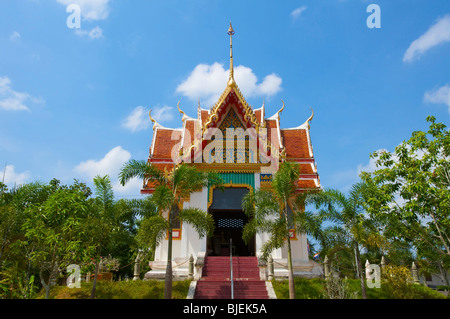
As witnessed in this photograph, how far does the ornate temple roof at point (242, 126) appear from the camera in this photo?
52.2 feet

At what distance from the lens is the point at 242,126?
16.8 meters

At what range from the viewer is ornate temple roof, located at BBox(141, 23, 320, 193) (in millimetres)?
15906

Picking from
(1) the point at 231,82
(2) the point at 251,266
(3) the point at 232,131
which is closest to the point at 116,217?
(2) the point at 251,266

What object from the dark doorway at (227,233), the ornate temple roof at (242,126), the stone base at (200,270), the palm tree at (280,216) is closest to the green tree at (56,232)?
the stone base at (200,270)

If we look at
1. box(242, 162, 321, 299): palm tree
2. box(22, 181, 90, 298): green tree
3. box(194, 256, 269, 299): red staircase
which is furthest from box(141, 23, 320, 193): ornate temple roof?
box(22, 181, 90, 298): green tree

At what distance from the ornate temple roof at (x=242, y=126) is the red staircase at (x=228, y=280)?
397cm

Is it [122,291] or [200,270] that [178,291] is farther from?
[122,291]

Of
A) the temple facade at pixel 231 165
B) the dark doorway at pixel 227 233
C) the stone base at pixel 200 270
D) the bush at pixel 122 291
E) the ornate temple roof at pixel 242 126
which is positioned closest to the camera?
the bush at pixel 122 291

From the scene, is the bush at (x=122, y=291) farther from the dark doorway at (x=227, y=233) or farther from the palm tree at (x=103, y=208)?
the dark doorway at (x=227, y=233)

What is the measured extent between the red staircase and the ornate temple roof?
3967 mm

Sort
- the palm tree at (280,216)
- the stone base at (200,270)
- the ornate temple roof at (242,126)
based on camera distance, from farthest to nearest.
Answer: the ornate temple roof at (242,126) → the stone base at (200,270) → the palm tree at (280,216)

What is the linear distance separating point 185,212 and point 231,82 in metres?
7.45

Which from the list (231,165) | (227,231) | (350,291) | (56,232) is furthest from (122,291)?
(227,231)

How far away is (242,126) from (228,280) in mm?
7111
